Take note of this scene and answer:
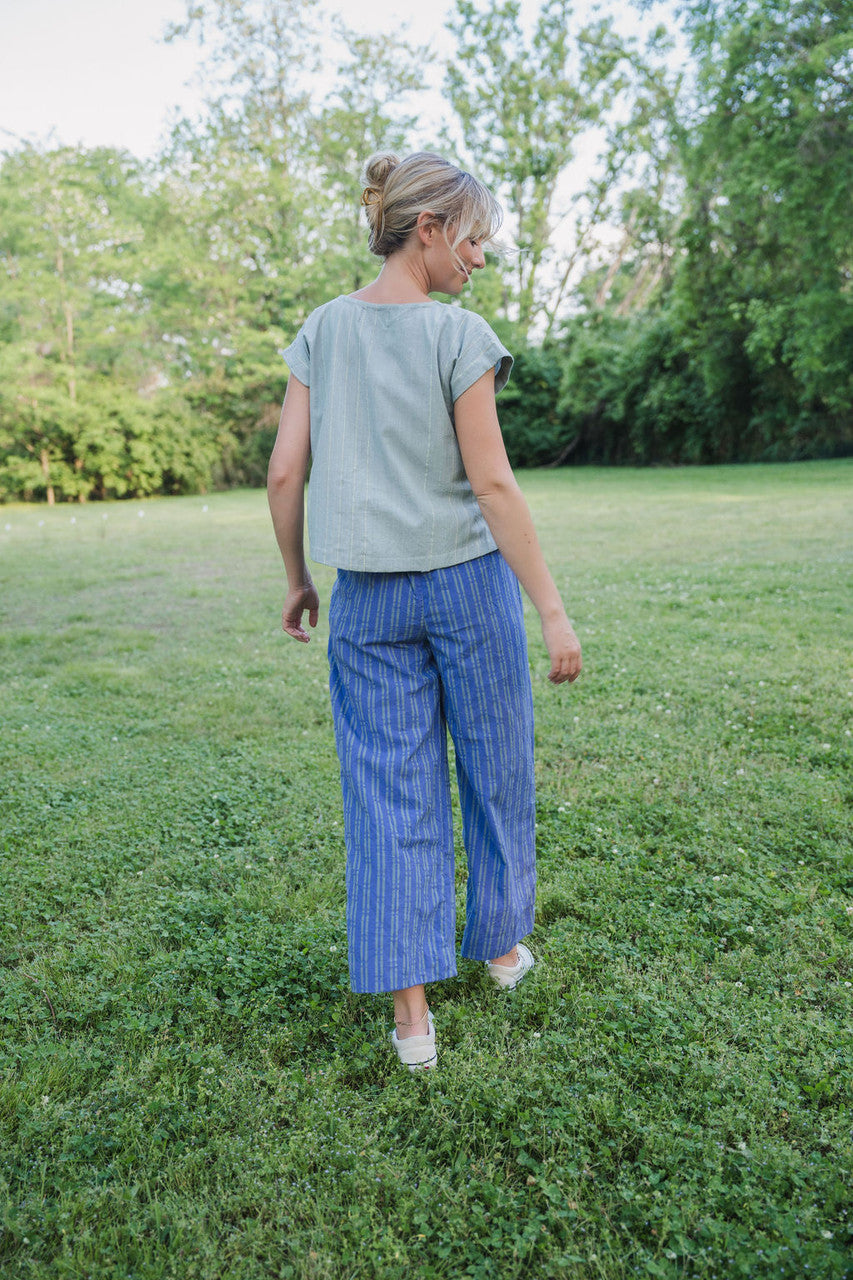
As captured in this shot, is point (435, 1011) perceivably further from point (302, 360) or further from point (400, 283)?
point (400, 283)

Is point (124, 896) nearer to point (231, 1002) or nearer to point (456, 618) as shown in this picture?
point (231, 1002)

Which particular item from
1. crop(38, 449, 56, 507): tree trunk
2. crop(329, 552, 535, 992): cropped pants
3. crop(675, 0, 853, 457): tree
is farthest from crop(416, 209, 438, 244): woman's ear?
crop(38, 449, 56, 507): tree trunk

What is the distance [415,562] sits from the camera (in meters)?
1.95

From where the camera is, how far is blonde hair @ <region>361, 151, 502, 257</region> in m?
1.86

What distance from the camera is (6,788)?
374 cm

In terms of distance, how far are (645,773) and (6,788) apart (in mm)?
2693

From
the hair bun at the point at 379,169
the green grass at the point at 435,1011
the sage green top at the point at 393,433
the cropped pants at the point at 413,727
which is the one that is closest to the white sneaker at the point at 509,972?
the green grass at the point at 435,1011

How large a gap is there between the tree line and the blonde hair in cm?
1683

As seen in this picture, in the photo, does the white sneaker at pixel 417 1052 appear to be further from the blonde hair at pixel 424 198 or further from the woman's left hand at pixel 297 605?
the blonde hair at pixel 424 198

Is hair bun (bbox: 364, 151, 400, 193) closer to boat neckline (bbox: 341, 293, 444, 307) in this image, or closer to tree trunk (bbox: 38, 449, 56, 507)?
boat neckline (bbox: 341, 293, 444, 307)

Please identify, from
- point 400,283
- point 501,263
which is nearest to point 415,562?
point 400,283

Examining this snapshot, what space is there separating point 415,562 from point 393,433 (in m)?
0.29

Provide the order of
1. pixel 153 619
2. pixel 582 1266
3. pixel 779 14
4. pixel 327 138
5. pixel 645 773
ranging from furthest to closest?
Result: pixel 327 138, pixel 779 14, pixel 153 619, pixel 645 773, pixel 582 1266

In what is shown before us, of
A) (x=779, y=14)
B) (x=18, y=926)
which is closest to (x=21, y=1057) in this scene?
(x=18, y=926)
